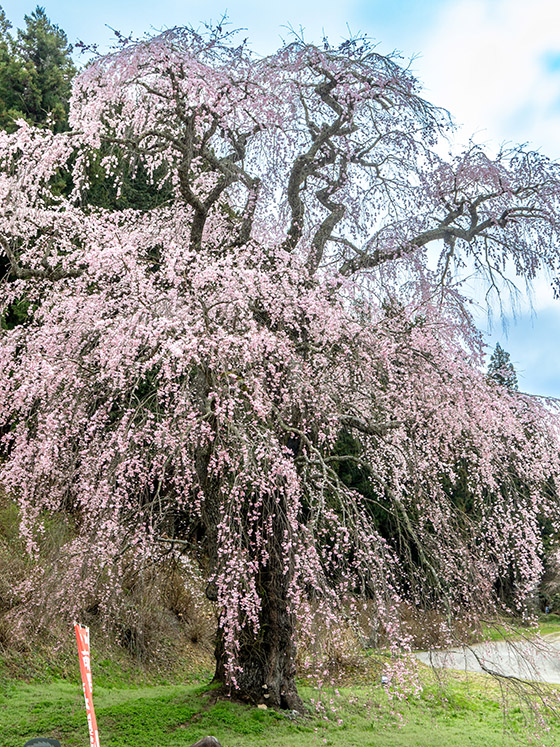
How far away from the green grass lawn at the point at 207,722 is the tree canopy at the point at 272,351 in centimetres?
40

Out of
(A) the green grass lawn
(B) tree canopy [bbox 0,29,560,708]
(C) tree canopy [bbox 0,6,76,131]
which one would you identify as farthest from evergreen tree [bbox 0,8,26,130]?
(A) the green grass lawn

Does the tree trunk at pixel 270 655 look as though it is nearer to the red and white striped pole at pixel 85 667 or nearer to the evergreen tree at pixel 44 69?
the red and white striped pole at pixel 85 667

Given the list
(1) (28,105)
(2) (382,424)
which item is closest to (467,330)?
(2) (382,424)

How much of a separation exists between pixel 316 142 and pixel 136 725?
5.74m

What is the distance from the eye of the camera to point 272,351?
6.09 m

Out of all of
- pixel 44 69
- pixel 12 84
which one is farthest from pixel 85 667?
pixel 44 69

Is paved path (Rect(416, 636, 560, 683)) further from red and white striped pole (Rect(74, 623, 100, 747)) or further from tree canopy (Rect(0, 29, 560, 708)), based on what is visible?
red and white striped pole (Rect(74, 623, 100, 747))

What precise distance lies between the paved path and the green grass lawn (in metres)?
0.51

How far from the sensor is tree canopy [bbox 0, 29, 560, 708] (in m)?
5.21

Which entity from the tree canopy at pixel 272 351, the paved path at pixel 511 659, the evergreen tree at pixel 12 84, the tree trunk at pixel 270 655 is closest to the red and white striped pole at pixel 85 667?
the tree canopy at pixel 272 351

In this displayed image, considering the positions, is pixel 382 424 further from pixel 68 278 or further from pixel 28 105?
pixel 28 105

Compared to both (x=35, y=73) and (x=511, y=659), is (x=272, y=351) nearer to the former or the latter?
(x=511, y=659)

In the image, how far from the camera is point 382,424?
672 cm

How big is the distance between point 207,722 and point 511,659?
8377 millimetres
